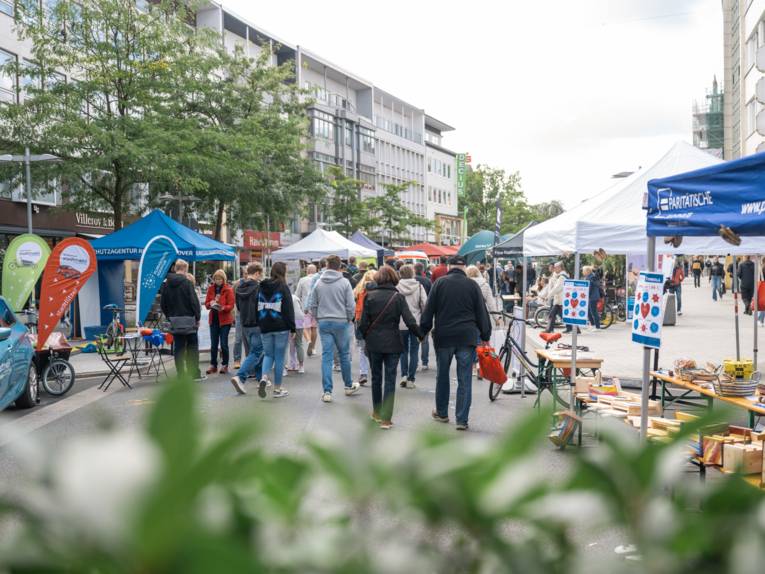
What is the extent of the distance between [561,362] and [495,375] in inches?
33.7

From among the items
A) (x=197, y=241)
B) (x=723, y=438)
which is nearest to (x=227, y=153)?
(x=197, y=241)

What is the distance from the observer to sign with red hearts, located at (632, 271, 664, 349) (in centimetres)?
586

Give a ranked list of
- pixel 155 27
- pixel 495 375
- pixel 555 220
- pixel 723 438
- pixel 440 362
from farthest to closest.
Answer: pixel 155 27, pixel 555 220, pixel 495 375, pixel 440 362, pixel 723 438

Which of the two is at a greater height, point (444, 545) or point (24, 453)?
point (24, 453)

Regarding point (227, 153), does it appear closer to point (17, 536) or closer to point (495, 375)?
point (495, 375)

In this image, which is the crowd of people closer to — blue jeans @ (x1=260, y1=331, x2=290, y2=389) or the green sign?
blue jeans @ (x1=260, y1=331, x2=290, y2=389)

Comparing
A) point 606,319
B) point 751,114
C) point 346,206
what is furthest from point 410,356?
point 346,206

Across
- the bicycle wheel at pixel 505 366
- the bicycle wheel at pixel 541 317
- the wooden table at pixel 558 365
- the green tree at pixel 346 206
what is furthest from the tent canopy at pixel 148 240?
the green tree at pixel 346 206

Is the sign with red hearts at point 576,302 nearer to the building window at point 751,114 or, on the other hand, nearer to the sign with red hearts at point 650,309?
the sign with red hearts at point 650,309

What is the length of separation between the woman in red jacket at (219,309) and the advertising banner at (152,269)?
2070mm

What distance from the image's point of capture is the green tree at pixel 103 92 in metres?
20.3

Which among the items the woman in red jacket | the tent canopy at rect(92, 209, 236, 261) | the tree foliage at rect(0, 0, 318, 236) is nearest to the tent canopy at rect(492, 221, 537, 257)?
the tent canopy at rect(92, 209, 236, 261)

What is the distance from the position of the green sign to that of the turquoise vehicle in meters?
5.55

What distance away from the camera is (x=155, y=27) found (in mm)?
21094
